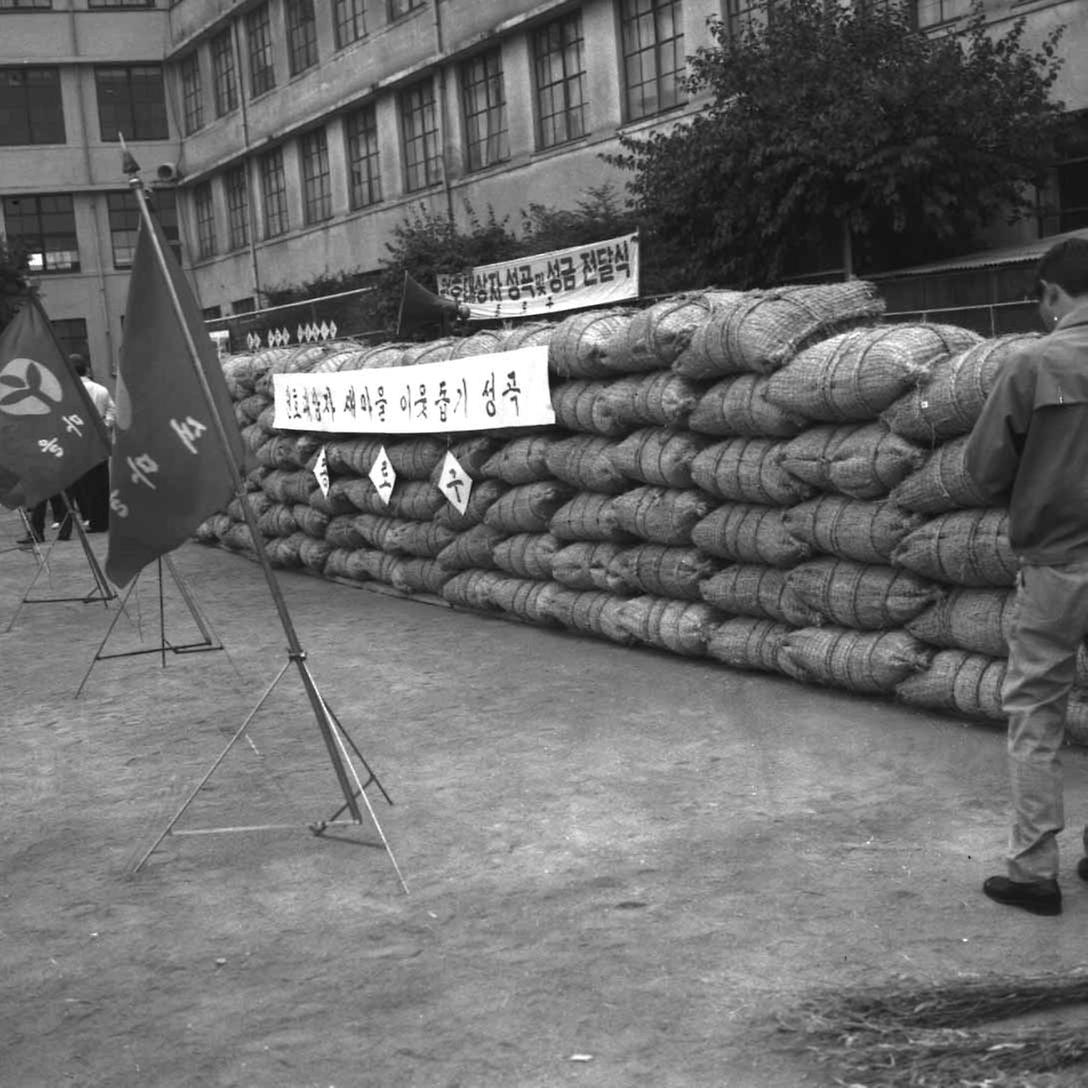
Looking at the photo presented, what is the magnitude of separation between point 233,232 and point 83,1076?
41426 mm

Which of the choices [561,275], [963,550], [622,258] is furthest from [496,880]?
[561,275]

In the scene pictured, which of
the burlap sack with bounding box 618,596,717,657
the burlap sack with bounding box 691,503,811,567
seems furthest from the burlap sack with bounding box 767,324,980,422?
the burlap sack with bounding box 618,596,717,657

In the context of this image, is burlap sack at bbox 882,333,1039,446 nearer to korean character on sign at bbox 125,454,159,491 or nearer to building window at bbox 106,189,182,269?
korean character on sign at bbox 125,454,159,491

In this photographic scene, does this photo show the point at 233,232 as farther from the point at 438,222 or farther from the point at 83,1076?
the point at 83,1076

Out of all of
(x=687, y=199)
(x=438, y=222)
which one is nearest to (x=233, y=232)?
(x=438, y=222)

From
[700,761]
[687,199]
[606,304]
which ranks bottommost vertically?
[700,761]

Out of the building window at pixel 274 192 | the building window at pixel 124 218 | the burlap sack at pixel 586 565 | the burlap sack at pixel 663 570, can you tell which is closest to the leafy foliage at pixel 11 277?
the building window at pixel 274 192

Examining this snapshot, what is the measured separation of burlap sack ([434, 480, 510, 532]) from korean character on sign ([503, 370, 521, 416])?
0.69 metres

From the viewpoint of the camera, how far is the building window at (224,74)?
41.9m

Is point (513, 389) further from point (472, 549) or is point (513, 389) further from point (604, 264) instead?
point (604, 264)

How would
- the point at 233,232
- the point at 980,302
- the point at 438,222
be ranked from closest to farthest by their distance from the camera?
the point at 980,302
the point at 438,222
the point at 233,232

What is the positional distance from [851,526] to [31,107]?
4338 centimetres

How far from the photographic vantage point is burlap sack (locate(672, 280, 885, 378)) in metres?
7.93

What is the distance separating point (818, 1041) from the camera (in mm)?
3945
